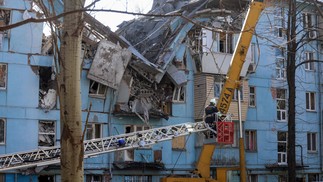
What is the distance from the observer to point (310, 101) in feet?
118

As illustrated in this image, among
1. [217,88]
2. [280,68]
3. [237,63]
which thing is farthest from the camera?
[280,68]

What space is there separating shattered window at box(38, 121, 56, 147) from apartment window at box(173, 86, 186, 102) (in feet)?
23.1

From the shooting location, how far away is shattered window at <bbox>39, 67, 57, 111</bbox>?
2505 cm

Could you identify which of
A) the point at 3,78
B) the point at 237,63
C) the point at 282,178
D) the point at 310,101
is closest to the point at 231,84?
the point at 237,63

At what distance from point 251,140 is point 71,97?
26.4 metres

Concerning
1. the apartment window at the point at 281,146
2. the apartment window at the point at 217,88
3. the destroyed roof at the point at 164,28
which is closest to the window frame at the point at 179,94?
the apartment window at the point at 217,88

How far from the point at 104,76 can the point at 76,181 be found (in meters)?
19.5

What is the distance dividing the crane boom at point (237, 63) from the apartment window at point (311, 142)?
16.1 metres

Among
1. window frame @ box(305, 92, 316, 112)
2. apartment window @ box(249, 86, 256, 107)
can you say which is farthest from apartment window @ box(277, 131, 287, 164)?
window frame @ box(305, 92, 316, 112)

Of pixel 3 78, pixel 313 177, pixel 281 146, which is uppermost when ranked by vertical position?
pixel 3 78

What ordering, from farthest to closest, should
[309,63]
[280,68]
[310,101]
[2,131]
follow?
[309,63] < [310,101] < [280,68] < [2,131]

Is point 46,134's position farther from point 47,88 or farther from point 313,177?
point 313,177

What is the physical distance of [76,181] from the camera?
21.9 ft

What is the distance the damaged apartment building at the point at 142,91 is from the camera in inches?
964
